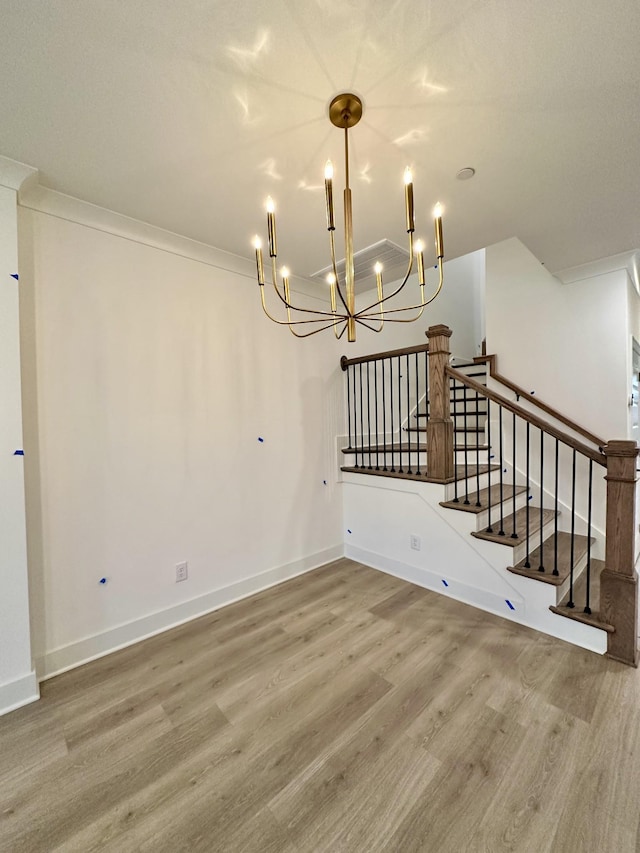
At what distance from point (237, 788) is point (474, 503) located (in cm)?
218

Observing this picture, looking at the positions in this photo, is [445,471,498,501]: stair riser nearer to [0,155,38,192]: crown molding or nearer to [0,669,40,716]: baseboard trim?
[0,669,40,716]: baseboard trim

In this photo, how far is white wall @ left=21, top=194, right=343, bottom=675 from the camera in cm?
196

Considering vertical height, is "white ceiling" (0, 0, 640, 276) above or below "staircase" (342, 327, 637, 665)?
above

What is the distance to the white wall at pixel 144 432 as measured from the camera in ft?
6.41

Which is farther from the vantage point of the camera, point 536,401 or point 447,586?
point 536,401

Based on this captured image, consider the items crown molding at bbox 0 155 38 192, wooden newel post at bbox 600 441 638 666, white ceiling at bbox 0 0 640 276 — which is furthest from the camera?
wooden newel post at bbox 600 441 638 666

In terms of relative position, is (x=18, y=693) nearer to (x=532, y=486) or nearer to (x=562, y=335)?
(x=532, y=486)

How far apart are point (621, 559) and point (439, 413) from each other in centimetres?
138

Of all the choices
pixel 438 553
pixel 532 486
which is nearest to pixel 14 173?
pixel 438 553

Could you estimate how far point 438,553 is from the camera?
109 inches

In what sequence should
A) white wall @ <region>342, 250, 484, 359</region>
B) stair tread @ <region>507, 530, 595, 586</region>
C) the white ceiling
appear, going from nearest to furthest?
the white ceiling
stair tread @ <region>507, 530, 595, 586</region>
white wall @ <region>342, 250, 484, 359</region>

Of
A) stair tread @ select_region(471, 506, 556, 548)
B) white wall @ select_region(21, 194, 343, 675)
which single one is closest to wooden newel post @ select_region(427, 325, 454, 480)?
stair tread @ select_region(471, 506, 556, 548)

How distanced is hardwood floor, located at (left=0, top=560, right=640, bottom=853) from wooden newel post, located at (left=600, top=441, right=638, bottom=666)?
5.5 inches

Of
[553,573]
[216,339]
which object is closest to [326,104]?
[216,339]
